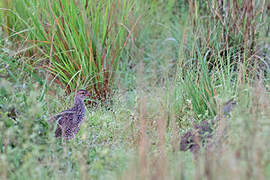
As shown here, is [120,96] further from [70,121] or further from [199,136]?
[199,136]

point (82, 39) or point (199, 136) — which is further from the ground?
point (82, 39)

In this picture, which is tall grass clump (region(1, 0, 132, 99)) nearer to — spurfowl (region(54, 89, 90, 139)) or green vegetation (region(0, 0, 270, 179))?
green vegetation (region(0, 0, 270, 179))

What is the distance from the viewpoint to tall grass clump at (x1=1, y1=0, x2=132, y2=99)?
5.65 m

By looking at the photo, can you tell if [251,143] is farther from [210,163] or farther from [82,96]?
[82,96]

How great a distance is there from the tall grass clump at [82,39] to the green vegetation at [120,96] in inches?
0.6

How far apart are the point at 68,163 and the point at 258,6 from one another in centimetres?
420

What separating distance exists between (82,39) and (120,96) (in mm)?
897

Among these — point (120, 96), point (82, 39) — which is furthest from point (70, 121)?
point (82, 39)

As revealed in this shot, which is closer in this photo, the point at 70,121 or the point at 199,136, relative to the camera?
the point at 199,136

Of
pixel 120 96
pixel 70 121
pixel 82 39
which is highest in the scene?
pixel 82 39

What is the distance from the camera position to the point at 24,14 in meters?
6.54

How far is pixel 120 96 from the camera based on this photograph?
5.75m

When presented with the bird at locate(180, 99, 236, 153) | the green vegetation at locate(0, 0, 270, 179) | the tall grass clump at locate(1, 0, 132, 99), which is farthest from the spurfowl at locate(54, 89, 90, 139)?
the bird at locate(180, 99, 236, 153)

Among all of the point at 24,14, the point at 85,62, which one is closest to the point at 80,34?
the point at 85,62
